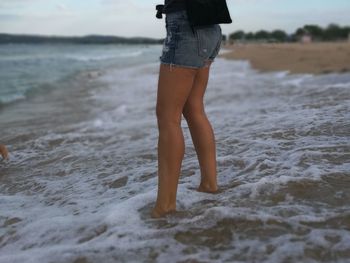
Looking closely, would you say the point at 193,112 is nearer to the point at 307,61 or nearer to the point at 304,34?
the point at 307,61

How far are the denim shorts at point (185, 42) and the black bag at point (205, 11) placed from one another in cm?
5

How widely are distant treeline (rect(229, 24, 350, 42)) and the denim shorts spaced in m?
88.3

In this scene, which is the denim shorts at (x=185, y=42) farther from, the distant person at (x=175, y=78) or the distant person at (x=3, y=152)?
the distant person at (x=3, y=152)

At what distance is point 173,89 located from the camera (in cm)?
305

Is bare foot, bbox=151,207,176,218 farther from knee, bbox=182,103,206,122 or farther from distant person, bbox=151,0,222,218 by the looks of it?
knee, bbox=182,103,206,122

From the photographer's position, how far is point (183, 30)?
300cm

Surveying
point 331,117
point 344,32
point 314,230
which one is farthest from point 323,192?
point 344,32

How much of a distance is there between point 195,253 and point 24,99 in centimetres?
1217

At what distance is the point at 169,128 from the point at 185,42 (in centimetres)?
54

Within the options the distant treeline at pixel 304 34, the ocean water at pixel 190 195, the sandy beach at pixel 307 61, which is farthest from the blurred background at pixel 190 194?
the distant treeline at pixel 304 34

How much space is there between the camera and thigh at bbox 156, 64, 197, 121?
9.95 feet

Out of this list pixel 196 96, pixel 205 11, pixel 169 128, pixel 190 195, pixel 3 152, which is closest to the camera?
pixel 205 11

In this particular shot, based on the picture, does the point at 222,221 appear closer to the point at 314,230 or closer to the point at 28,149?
the point at 314,230

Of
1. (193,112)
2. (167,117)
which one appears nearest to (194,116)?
(193,112)
